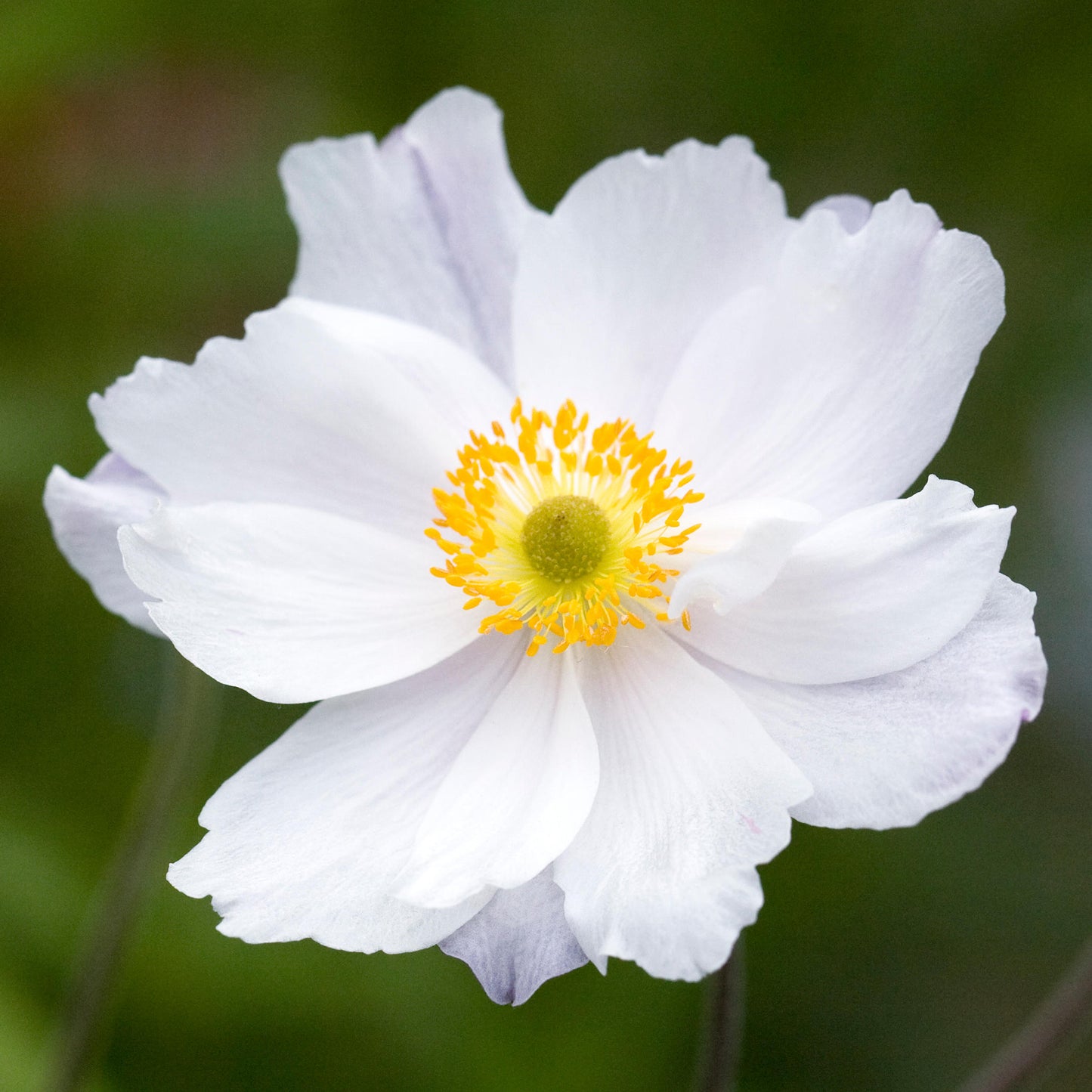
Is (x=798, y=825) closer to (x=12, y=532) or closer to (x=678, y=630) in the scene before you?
(x=678, y=630)

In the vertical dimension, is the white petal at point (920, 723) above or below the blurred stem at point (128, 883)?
above

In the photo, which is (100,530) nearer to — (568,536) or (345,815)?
(345,815)

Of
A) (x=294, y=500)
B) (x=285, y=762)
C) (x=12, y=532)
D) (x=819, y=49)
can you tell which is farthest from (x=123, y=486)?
(x=819, y=49)

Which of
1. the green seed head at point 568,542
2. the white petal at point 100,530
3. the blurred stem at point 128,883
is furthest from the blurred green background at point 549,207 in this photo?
the green seed head at point 568,542

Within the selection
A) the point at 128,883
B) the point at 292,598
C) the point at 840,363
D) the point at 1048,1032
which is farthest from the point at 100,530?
the point at 1048,1032

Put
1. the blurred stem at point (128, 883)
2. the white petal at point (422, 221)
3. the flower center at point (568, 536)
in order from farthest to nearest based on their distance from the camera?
the blurred stem at point (128, 883) < the white petal at point (422, 221) < the flower center at point (568, 536)

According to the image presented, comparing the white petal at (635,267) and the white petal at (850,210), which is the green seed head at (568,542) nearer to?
the white petal at (635,267)

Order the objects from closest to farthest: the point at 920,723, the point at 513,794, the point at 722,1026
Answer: the point at 920,723, the point at 513,794, the point at 722,1026
